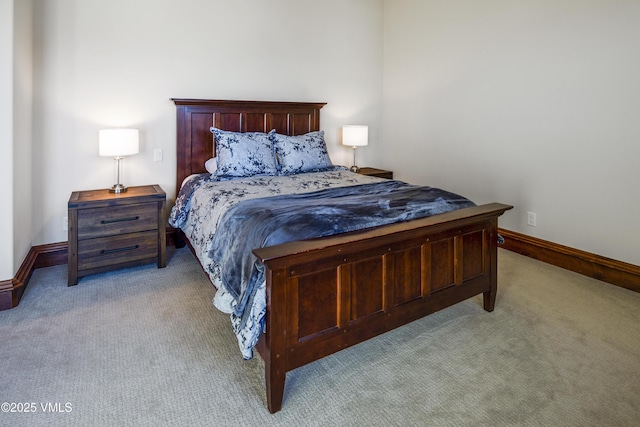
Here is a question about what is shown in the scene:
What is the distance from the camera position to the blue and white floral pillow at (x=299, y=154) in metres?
3.49

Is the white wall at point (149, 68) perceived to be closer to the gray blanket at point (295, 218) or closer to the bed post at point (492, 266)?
the gray blanket at point (295, 218)

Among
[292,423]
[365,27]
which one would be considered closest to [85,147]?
[292,423]

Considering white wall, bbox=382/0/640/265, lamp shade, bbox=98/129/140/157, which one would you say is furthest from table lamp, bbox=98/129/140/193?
white wall, bbox=382/0/640/265

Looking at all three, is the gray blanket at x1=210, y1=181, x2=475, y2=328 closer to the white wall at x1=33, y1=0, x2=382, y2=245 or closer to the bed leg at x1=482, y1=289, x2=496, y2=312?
the bed leg at x1=482, y1=289, x2=496, y2=312

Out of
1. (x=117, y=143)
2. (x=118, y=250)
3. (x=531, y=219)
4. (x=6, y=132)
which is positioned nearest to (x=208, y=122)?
(x=117, y=143)

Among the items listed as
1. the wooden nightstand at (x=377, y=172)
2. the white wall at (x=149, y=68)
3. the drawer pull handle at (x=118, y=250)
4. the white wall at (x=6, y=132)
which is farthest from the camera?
the wooden nightstand at (x=377, y=172)

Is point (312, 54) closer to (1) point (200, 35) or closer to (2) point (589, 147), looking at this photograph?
(1) point (200, 35)

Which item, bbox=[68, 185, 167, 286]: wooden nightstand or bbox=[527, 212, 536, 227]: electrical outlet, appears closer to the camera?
bbox=[68, 185, 167, 286]: wooden nightstand

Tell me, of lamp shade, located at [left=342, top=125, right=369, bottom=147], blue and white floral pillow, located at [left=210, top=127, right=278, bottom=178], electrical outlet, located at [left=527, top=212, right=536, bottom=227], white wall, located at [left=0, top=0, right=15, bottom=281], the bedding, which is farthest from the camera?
lamp shade, located at [left=342, top=125, right=369, bottom=147]

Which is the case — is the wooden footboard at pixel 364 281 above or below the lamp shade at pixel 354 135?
below

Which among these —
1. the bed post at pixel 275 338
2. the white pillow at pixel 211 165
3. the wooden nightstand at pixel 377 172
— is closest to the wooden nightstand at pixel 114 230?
the white pillow at pixel 211 165

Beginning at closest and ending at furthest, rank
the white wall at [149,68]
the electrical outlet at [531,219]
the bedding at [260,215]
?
the bedding at [260,215] < the white wall at [149,68] < the electrical outlet at [531,219]

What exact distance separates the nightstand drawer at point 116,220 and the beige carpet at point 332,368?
451 mm

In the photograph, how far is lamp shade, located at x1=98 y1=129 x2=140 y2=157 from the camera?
2977mm
